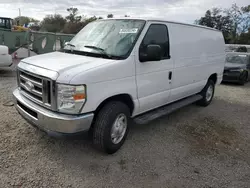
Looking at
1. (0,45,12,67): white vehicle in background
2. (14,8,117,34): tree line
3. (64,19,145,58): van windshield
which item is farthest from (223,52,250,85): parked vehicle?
(14,8,117,34): tree line

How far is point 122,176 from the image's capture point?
3.11m

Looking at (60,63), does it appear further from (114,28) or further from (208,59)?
(208,59)

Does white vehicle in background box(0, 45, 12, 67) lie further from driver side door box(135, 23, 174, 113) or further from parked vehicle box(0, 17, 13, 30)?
parked vehicle box(0, 17, 13, 30)

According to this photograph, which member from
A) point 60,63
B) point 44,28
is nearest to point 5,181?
point 60,63

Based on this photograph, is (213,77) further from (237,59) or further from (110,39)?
(237,59)

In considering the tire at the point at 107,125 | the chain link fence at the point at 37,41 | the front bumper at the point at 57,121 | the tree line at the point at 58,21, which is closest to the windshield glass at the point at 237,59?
the chain link fence at the point at 37,41

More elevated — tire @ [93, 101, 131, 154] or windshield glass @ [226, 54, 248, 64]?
windshield glass @ [226, 54, 248, 64]

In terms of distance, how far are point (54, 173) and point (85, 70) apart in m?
1.47

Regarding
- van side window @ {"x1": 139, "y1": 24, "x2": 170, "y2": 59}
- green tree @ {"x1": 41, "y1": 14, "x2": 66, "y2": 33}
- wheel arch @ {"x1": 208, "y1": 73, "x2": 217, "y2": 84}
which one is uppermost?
green tree @ {"x1": 41, "y1": 14, "x2": 66, "y2": 33}

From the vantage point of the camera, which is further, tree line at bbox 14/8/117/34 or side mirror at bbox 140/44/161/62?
tree line at bbox 14/8/117/34

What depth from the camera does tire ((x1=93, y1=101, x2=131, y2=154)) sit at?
329 centimetres

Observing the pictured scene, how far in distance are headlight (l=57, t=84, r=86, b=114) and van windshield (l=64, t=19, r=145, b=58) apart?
2.90 ft

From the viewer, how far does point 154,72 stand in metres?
4.00

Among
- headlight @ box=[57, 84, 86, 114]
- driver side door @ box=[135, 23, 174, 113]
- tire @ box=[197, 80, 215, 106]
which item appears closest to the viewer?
headlight @ box=[57, 84, 86, 114]
